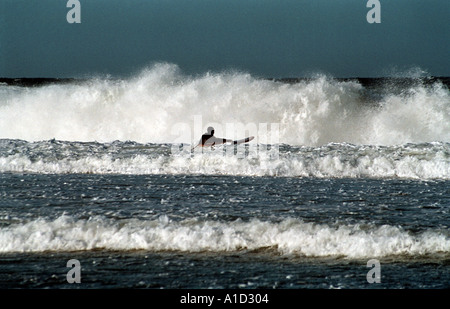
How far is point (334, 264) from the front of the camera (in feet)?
16.0

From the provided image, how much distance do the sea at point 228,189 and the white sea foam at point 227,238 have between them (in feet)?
0.05

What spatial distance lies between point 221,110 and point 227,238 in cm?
1243

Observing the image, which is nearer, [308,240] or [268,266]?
[268,266]

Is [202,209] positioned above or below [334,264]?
above

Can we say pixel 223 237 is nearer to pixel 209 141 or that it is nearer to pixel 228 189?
pixel 228 189

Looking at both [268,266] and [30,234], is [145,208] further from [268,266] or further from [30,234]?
[268,266]

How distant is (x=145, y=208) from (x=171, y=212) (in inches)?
17.6

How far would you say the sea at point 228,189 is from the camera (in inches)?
187

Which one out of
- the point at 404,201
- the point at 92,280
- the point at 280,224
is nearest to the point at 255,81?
the point at 404,201

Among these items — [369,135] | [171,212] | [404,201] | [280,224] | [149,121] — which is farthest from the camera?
[149,121]

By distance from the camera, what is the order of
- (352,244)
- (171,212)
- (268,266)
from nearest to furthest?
(268,266)
(352,244)
(171,212)

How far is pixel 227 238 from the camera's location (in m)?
5.46

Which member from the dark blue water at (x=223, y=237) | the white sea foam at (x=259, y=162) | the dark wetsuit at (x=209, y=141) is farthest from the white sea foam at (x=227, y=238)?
the dark wetsuit at (x=209, y=141)
